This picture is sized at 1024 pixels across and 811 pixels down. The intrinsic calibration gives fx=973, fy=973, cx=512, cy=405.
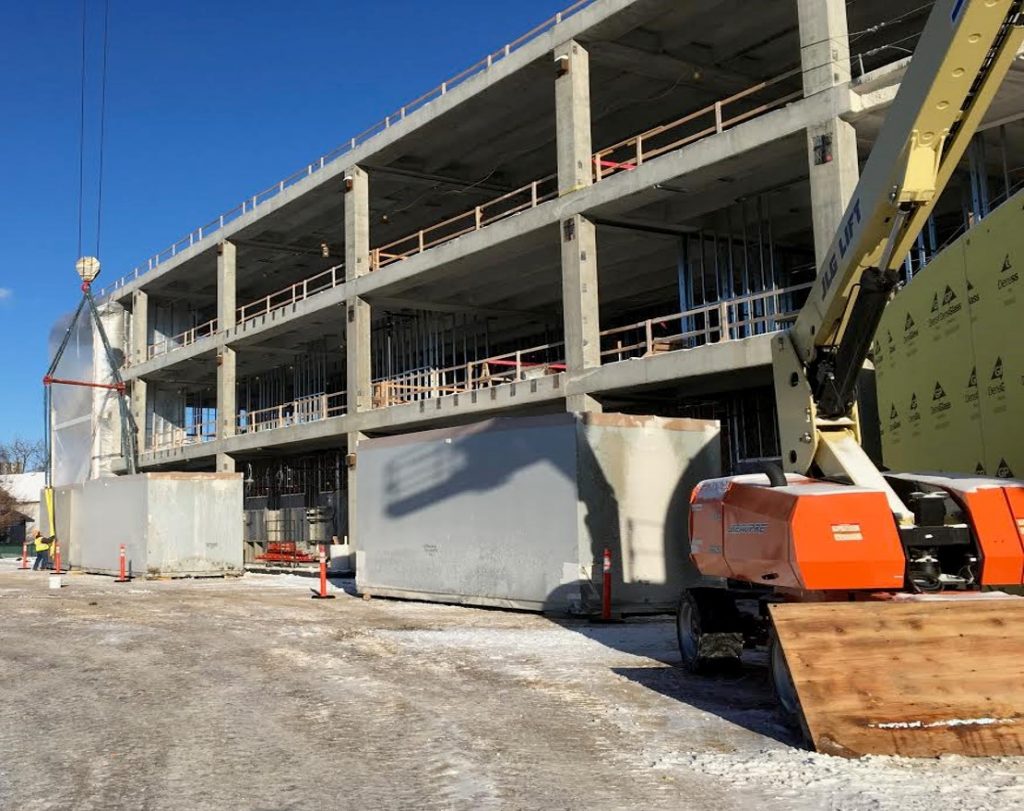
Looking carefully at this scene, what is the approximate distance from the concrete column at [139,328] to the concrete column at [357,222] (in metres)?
19.8

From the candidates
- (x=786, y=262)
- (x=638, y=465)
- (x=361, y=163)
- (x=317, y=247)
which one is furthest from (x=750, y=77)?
(x=317, y=247)

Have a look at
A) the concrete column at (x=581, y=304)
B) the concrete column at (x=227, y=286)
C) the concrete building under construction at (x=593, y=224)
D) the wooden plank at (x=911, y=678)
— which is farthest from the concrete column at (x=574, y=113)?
the concrete column at (x=227, y=286)

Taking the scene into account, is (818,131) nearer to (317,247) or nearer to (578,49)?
(578,49)

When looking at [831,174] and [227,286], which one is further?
[227,286]

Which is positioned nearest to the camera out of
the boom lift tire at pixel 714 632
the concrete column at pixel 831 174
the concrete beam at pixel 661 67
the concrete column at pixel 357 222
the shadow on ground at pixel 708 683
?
the shadow on ground at pixel 708 683

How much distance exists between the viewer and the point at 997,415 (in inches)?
408

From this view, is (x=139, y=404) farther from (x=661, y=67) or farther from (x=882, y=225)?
(x=882, y=225)

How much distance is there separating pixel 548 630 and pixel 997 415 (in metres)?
6.23

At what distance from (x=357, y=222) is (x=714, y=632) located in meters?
24.8

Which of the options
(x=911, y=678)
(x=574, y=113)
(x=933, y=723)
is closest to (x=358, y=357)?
(x=574, y=113)

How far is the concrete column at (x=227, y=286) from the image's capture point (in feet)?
128

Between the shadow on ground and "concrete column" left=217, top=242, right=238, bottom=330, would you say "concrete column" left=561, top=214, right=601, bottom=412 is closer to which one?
the shadow on ground

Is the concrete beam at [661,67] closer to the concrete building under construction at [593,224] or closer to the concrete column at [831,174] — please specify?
the concrete building under construction at [593,224]

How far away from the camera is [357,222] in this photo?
31547 millimetres
